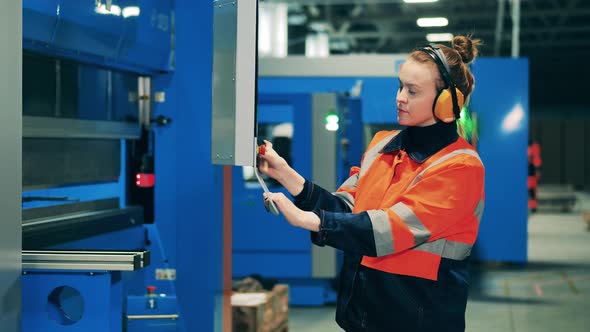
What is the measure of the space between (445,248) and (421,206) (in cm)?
17

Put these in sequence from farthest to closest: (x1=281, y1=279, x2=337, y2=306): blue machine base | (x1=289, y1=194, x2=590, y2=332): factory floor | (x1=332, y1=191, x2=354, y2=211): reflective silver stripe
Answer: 1. (x1=281, y1=279, x2=337, y2=306): blue machine base
2. (x1=289, y1=194, x2=590, y2=332): factory floor
3. (x1=332, y1=191, x2=354, y2=211): reflective silver stripe

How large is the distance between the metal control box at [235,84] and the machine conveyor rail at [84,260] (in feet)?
1.59

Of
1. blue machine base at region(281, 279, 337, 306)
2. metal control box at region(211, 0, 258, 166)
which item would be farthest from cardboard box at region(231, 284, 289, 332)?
metal control box at region(211, 0, 258, 166)

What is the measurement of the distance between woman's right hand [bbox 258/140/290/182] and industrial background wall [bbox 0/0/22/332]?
735mm

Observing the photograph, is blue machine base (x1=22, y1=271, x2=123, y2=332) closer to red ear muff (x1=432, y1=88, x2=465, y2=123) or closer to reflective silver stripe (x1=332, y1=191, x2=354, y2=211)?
reflective silver stripe (x1=332, y1=191, x2=354, y2=211)

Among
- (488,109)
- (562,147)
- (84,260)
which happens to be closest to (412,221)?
(84,260)

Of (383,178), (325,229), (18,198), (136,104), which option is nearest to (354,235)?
(325,229)

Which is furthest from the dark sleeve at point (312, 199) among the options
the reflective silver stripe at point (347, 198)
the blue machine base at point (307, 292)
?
the blue machine base at point (307, 292)

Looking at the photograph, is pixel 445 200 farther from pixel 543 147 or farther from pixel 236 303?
pixel 543 147

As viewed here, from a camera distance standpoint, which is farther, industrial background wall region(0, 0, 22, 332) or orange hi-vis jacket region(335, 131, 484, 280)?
industrial background wall region(0, 0, 22, 332)

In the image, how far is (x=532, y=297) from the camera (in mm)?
7715

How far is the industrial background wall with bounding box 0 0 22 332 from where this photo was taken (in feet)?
7.60

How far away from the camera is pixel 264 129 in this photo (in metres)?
8.03

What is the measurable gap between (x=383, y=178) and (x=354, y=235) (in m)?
0.24
